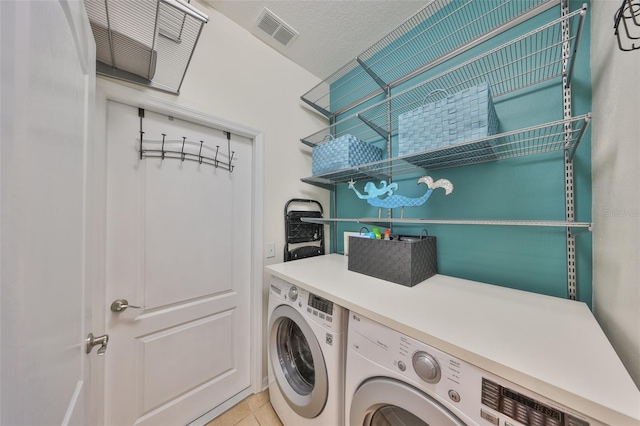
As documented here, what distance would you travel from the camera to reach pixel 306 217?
1814 mm

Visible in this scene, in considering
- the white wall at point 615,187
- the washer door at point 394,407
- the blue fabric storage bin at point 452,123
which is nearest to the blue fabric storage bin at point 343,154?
the blue fabric storage bin at point 452,123

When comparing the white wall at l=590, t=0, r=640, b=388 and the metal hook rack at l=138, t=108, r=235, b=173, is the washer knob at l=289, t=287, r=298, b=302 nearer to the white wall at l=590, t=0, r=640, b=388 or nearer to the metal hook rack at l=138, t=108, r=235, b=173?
the metal hook rack at l=138, t=108, r=235, b=173

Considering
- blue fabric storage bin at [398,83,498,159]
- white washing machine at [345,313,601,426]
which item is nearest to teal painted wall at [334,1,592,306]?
blue fabric storage bin at [398,83,498,159]

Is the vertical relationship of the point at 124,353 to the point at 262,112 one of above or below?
below

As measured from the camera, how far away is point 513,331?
650 millimetres

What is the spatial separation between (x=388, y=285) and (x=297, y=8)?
180 centimetres

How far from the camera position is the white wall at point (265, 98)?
1.33m

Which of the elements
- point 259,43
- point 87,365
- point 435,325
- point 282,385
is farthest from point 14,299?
point 259,43

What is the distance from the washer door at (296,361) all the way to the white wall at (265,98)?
361mm

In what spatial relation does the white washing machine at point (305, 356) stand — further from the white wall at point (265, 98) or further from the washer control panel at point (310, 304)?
the white wall at point (265, 98)

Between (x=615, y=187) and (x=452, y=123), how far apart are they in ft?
1.80

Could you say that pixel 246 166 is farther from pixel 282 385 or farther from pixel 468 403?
pixel 468 403

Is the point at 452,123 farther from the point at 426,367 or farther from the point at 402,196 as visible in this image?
the point at 426,367

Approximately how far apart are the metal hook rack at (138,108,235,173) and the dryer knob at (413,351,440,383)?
1.48 metres
